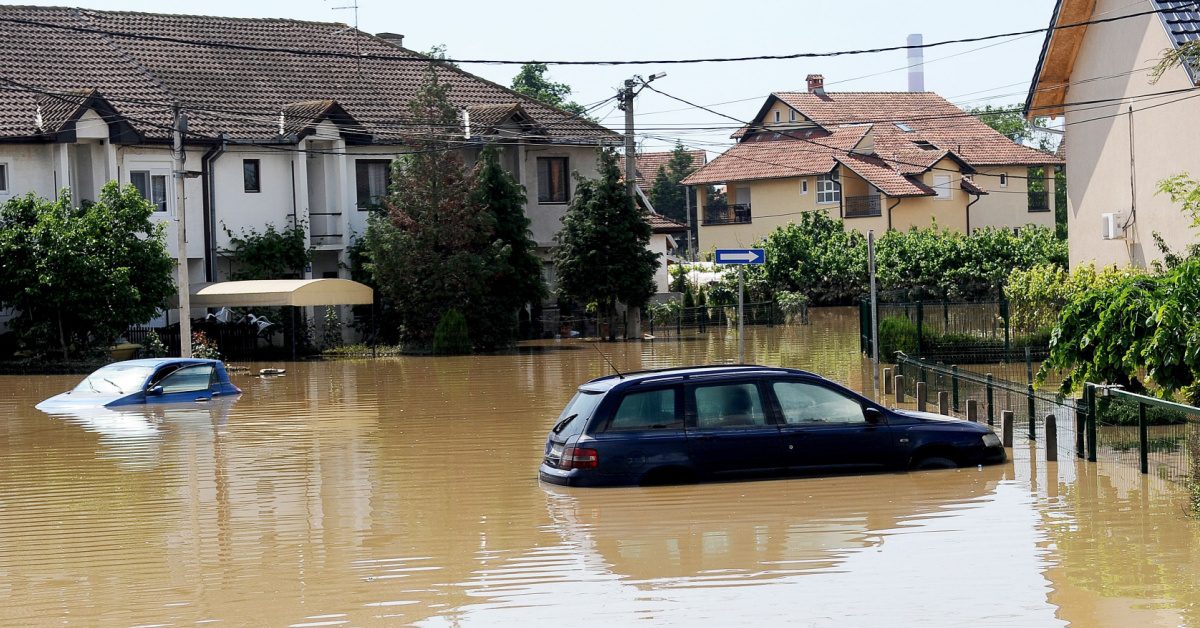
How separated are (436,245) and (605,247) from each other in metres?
6.36

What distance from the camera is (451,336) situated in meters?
40.1

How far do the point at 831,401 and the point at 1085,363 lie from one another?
494cm

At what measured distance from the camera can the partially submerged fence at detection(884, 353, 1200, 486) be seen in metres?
13.5

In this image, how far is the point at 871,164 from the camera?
7062cm

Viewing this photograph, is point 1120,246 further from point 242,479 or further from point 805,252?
point 805,252

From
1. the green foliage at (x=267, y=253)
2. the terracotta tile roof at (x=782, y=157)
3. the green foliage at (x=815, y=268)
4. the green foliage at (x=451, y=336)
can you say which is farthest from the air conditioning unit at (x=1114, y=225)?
the terracotta tile roof at (x=782, y=157)

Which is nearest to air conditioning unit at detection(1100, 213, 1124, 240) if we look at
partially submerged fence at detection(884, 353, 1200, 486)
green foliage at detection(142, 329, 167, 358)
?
partially submerged fence at detection(884, 353, 1200, 486)

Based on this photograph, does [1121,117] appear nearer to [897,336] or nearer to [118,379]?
[897,336]

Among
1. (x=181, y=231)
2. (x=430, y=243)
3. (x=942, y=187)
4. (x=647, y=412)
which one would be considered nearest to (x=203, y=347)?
(x=181, y=231)

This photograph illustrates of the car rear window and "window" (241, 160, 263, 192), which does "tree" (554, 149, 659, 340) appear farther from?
the car rear window

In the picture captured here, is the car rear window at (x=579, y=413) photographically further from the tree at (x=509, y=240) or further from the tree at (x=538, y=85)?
the tree at (x=538, y=85)

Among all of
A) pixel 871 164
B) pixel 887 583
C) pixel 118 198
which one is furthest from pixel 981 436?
pixel 871 164

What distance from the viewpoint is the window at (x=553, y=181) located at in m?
50.5

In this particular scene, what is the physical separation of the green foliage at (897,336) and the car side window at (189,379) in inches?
553
